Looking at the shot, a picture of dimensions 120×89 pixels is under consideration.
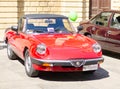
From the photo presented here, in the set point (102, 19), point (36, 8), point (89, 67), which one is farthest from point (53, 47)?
point (36, 8)

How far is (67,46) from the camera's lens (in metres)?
8.22

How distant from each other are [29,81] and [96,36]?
429cm

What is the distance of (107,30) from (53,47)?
362 centimetres

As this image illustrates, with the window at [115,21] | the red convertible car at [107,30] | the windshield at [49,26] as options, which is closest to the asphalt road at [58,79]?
the windshield at [49,26]

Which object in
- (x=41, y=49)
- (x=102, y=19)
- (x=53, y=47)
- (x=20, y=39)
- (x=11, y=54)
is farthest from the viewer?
(x=102, y=19)

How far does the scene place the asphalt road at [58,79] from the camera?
7688 millimetres

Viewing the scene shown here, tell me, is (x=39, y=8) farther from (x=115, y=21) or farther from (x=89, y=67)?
(x=89, y=67)

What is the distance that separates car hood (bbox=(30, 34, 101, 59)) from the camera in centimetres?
796

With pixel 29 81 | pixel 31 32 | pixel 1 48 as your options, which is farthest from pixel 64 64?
pixel 1 48

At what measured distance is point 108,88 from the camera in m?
7.60

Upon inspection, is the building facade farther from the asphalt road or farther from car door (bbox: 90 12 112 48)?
the asphalt road

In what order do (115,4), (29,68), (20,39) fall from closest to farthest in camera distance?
1. (29,68)
2. (20,39)
3. (115,4)

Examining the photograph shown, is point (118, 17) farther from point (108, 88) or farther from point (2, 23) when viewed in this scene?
point (2, 23)

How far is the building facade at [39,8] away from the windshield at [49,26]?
29.8 ft
